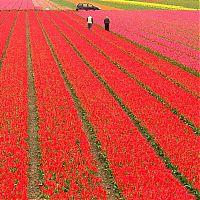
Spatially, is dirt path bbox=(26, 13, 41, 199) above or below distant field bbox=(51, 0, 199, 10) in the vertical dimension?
below

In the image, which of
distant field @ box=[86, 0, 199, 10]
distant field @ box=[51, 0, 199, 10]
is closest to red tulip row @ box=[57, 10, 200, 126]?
distant field @ box=[51, 0, 199, 10]

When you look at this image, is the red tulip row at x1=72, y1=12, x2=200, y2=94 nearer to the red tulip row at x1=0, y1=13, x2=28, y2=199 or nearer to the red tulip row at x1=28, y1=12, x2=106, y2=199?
the red tulip row at x1=28, y1=12, x2=106, y2=199

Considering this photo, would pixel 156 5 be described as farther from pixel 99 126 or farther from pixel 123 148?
pixel 123 148

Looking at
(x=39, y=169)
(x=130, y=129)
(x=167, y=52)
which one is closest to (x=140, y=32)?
(x=167, y=52)

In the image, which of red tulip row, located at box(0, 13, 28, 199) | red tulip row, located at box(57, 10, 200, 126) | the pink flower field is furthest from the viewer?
the pink flower field

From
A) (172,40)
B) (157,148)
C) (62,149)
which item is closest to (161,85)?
(157,148)

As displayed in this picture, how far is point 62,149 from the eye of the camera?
11.5 m

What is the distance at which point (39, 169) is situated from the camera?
34.4 ft

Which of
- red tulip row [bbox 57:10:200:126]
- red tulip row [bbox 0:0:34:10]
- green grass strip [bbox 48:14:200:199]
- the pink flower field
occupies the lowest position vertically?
green grass strip [bbox 48:14:200:199]

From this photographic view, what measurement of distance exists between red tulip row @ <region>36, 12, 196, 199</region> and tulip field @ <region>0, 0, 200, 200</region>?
0.10 feet

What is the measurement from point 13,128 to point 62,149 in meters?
2.46

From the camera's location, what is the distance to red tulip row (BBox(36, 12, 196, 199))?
9.30 m

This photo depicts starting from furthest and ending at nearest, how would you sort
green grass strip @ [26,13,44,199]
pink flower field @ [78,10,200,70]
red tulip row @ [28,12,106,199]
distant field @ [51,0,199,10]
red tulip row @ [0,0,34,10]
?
distant field @ [51,0,199,10], red tulip row @ [0,0,34,10], pink flower field @ [78,10,200,70], green grass strip @ [26,13,44,199], red tulip row @ [28,12,106,199]

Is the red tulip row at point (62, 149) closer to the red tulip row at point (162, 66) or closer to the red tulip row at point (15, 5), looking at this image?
the red tulip row at point (162, 66)
